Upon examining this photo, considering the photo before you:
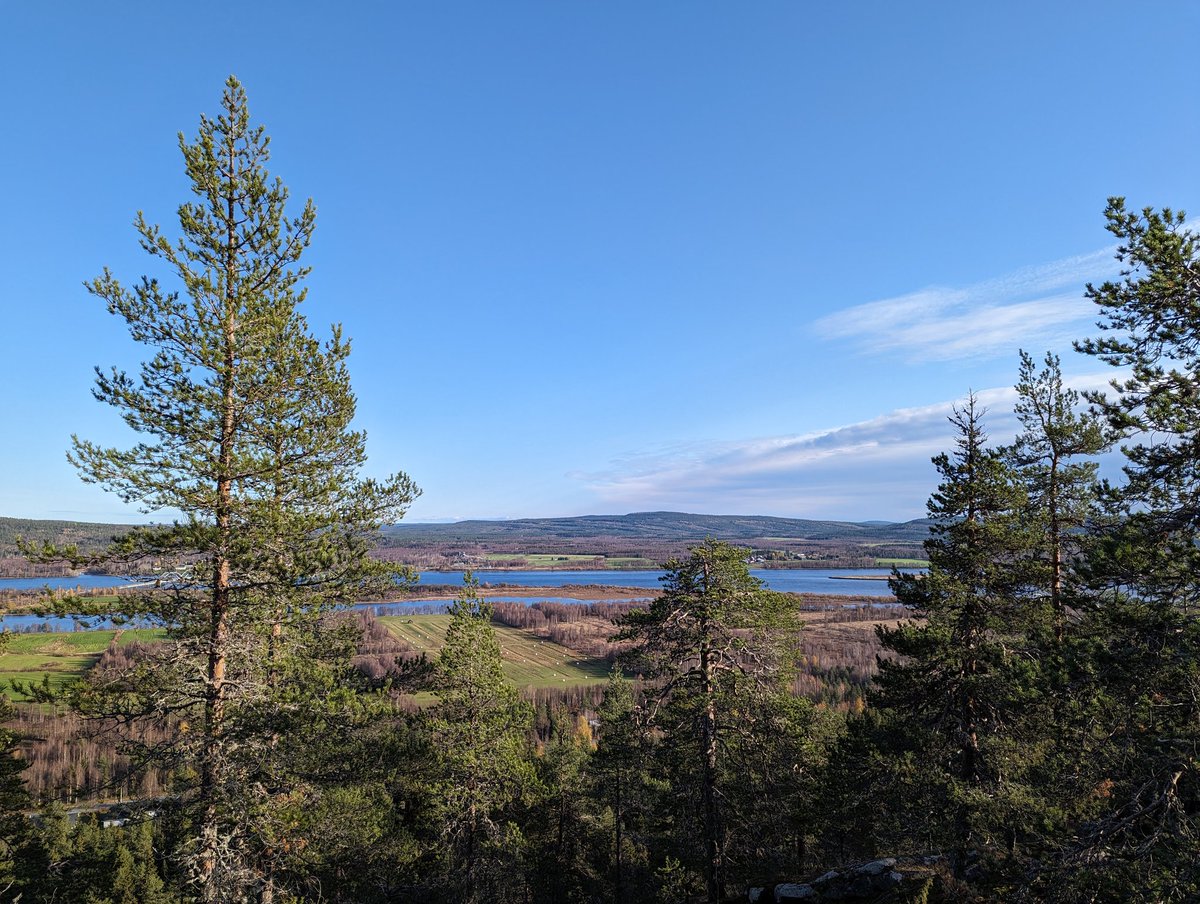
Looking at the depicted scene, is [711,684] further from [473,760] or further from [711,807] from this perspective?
[473,760]

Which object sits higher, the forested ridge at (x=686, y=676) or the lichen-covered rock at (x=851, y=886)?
the forested ridge at (x=686, y=676)

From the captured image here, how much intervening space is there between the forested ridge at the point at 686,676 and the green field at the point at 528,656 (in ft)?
251

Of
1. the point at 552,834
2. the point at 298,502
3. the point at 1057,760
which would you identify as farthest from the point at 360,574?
the point at 552,834

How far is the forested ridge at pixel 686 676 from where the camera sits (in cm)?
779

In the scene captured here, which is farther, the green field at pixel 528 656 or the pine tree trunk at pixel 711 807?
the green field at pixel 528 656

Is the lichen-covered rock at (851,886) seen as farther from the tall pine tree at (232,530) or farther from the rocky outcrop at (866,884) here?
the tall pine tree at (232,530)

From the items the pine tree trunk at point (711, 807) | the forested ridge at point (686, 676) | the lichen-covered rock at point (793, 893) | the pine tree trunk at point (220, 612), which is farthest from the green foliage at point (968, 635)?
the pine tree trunk at point (220, 612)

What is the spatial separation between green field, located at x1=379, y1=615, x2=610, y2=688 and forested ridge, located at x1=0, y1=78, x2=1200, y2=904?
7662cm

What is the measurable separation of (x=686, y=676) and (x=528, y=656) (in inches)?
4517

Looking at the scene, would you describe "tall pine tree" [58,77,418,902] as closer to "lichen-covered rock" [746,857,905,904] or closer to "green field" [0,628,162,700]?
"lichen-covered rock" [746,857,905,904]

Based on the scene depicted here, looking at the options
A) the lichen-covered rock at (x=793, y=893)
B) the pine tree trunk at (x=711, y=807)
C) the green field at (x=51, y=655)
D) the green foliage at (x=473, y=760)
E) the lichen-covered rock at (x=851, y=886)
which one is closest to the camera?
the lichen-covered rock at (x=851, y=886)

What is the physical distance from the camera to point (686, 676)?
51.1 ft

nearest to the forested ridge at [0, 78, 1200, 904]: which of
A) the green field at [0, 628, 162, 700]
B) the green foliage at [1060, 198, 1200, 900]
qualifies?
the green foliage at [1060, 198, 1200, 900]

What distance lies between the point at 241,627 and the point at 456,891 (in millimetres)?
12973
